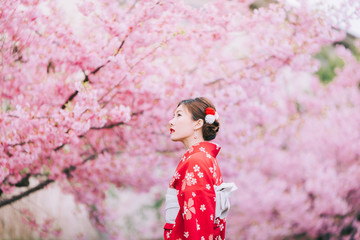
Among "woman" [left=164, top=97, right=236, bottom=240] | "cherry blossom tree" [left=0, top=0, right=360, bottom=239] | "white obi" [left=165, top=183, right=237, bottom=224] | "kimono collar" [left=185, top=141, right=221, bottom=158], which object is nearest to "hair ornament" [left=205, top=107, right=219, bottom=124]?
"woman" [left=164, top=97, right=236, bottom=240]

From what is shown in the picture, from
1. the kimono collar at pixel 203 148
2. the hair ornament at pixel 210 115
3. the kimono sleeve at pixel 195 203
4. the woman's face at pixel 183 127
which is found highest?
the hair ornament at pixel 210 115

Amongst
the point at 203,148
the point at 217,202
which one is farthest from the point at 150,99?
the point at 217,202

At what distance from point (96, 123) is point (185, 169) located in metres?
1.36

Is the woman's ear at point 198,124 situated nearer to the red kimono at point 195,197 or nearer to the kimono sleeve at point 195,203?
the red kimono at point 195,197

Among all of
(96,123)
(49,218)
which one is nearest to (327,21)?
(96,123)

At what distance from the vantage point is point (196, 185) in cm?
207

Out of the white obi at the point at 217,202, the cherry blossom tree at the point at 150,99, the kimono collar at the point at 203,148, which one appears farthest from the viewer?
the cherry blossom tree at the point at 150,99

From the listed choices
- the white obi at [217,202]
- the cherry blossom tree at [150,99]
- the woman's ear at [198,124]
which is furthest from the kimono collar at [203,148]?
the cherry blossom tree at [150,99]

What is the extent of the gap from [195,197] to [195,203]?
34 mm

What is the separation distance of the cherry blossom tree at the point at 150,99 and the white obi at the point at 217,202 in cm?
123

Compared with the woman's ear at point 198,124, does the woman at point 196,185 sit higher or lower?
lower

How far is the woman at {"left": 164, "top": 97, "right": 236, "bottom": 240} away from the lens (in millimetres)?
2023

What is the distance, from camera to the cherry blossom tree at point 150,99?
3.34m

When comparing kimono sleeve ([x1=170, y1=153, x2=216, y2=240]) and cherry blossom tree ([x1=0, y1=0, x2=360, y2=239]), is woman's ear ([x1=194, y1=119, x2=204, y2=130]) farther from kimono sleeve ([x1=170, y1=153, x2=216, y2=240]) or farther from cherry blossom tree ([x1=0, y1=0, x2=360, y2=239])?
cherry blossom tree ([x1=0, y1=0, x2=360, y2=239])
